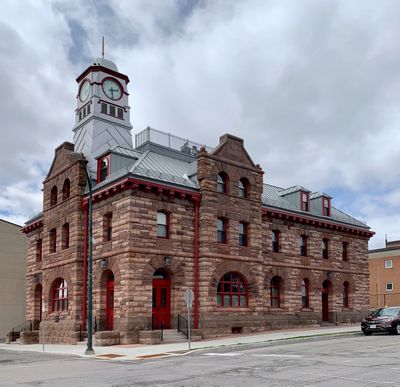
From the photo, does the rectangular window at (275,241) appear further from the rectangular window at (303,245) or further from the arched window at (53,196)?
the arched window at (53,196)

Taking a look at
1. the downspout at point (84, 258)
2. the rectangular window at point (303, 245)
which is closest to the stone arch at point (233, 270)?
the rectangular window at point (303, 245)

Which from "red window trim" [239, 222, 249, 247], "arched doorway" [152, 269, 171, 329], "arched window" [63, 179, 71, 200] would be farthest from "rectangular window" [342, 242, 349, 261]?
"arched window" [63, 179, 71, 200]

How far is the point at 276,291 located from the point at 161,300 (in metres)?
9.71

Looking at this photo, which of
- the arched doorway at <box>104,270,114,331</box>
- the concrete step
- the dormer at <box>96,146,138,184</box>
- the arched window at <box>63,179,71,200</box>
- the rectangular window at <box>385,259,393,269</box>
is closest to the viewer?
the concrete step

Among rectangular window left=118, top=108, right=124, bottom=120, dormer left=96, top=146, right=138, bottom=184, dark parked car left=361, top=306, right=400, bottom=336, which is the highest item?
rectangular window left=118, top=108, right=124, bottom=120

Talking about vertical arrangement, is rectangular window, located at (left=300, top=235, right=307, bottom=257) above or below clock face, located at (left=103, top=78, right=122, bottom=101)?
below

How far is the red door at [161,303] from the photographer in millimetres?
27097

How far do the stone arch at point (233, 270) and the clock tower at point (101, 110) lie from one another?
36.2 ft

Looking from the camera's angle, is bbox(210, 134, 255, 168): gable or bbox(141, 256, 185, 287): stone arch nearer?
bbox(141, 256, 185, 287): stone arch

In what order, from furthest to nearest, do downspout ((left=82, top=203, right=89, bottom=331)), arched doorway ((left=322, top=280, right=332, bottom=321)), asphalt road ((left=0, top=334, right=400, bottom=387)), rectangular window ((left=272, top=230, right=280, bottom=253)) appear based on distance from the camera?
arched doorway ((left=322, top=280, right=332, bottom=321)) → rectangular window ((left=272, top=230, right=280, bottom=253)) → downspout ((left=82, top=203, right=89, bottom=331)) → asphalt road ((left=0, top=334, right=400, bottom=387))

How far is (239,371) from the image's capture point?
13.8 m

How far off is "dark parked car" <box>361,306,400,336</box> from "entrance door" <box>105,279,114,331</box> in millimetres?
13179

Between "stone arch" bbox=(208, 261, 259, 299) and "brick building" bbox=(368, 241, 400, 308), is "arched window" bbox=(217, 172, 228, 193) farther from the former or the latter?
"brick building" bbox=(368, 241, 400, 308)

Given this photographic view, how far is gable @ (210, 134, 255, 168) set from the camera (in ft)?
100
